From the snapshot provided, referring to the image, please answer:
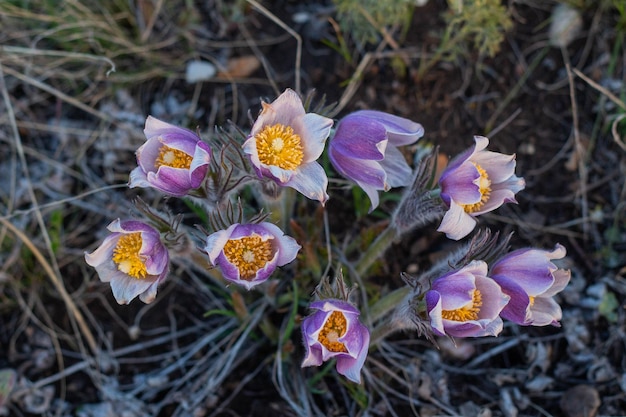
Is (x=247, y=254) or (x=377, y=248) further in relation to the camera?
(x=377, y=248)

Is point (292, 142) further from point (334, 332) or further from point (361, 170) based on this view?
point (334, 332)

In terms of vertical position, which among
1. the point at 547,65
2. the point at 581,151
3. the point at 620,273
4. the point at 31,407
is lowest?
the point at 31,407

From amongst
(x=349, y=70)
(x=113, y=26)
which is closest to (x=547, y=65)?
(x=349, y=70)

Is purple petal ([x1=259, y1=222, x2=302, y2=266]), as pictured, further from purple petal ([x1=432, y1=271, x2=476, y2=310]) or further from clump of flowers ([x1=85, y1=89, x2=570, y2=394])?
purple petal ([x1=432, y1=271, x2=476, y2=310])

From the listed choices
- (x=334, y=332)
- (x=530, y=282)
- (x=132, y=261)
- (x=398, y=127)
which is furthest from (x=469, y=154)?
(x=132, y=261)

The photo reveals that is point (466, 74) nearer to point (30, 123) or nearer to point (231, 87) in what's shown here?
point (231, 87)

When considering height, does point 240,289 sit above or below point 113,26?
below

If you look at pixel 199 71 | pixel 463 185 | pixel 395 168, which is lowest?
pixel 199 71

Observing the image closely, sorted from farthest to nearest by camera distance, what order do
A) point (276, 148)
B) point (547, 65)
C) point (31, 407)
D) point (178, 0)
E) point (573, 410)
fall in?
point (178, 0) < point (547, 65) < point (31, 407) < point (573, 410) < point (276, 148)
